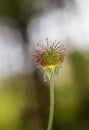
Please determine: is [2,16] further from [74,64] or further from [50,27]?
[74,64]

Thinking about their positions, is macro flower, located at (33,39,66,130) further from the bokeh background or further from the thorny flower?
the bokeh background

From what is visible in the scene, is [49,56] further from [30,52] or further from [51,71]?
[30,52]

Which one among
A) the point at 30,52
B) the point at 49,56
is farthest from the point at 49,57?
the point at 30,52

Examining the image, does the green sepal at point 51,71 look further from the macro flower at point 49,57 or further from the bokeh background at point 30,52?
the bokeh background at point 30,52

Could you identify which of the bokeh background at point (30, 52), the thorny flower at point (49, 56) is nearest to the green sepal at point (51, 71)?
the thorny flower at point (49, 56)

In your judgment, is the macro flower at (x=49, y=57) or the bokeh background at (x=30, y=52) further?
the bokeh background at (x=30, y=52)

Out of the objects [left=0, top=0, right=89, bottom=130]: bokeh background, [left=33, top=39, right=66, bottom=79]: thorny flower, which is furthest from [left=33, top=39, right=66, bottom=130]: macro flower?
[left=0, top=0, right=89, bottom=130]: bokeh background
